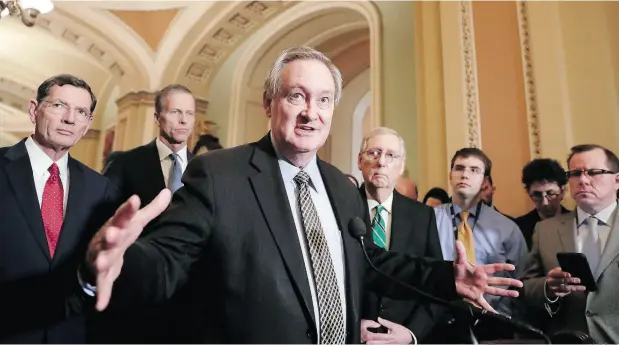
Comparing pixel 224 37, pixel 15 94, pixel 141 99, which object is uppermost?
pixel 224 37

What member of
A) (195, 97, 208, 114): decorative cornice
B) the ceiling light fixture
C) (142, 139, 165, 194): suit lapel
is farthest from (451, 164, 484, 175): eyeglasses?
(195, 97, 208, 114): decorative cornice

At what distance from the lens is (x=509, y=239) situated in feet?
7.86

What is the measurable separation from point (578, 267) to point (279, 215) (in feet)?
4.08

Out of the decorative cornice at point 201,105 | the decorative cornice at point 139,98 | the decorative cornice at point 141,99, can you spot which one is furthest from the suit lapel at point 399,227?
the decorative cornice at point 139,98

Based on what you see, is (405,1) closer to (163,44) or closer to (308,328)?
(163,44)

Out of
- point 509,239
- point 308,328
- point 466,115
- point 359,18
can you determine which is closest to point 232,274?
point 308,328

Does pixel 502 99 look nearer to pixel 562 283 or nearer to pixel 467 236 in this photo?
pixel 467 236

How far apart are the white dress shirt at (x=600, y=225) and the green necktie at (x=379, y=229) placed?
0.90 meters

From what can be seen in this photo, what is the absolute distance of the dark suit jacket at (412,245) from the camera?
5.96ft

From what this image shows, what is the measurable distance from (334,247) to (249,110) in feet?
23.5

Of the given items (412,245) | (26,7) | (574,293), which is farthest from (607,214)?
(26,7)

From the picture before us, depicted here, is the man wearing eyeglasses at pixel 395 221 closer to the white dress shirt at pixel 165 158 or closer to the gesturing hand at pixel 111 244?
the white dress shirt at pixel 165 158

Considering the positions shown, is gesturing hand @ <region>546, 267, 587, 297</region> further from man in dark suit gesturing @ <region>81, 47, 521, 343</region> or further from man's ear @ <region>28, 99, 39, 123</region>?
man's ear @ <region>28, 99, 39, 123</region>

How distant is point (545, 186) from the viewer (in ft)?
9.07
